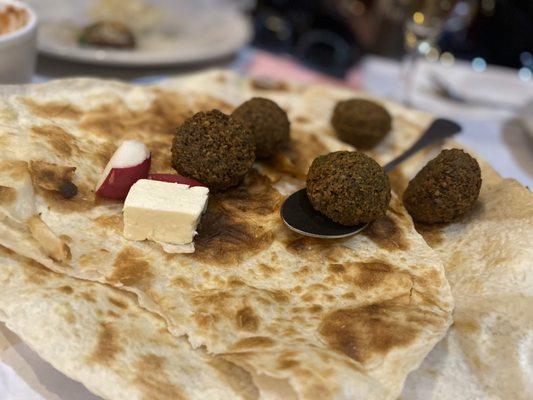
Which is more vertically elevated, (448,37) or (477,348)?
(477,348)

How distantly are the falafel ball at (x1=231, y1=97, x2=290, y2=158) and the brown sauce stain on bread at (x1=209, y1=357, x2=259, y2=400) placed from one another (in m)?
0.97

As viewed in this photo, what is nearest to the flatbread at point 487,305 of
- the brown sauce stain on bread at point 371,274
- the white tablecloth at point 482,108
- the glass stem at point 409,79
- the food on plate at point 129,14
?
the brown sauce stain on bread at point 371,274

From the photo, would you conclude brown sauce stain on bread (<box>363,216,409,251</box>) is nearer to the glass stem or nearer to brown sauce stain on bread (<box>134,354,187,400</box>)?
brown sauce stain on bread (<box>134,354,187,400</box>)

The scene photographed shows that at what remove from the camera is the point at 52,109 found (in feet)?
6.91

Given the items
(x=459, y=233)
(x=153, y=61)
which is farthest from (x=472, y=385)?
(x=153, y=61)

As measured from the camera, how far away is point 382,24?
215 inches

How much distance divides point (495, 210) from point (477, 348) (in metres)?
0.62

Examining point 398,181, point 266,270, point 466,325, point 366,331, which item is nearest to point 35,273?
point 266,270

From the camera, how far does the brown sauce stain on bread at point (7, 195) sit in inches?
61.6

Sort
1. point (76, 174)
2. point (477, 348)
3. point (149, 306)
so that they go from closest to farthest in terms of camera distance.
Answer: point (149, 306) < point (477, 348) < point (76, 174)

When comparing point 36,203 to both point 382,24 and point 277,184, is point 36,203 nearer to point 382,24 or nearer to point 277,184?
point 277,184

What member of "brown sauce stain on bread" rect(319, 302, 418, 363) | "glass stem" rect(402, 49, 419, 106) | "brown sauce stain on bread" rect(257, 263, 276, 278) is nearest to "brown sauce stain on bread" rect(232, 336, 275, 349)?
"brown sauce stain on bread" rect(319, 302, 418, 363)

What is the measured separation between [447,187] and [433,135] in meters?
0.69

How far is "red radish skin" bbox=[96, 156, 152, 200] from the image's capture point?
1782 millimetres
